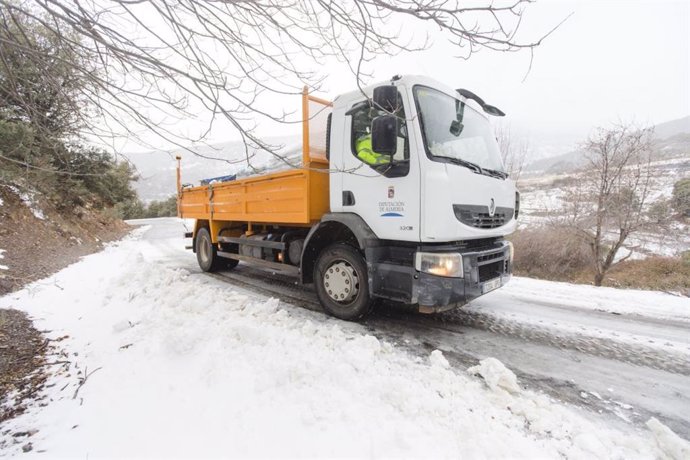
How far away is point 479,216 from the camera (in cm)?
345

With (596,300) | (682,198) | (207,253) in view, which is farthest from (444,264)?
(682,198)

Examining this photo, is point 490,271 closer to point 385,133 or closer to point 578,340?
point 578,340

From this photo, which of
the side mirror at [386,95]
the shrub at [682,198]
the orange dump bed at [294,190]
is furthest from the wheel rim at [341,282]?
the shrub at [682,198]

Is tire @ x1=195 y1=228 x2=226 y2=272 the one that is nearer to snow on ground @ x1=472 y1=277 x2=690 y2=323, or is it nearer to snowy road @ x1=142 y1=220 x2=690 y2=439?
snowy road @ x1=142 y1=220 x2=690 y2=439

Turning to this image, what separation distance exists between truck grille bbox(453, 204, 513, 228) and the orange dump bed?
1.47 m

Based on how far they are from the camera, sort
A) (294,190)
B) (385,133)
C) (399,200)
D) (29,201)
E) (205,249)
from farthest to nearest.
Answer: (29,201)
(205,249)
(294,190)
(399,200)
(385,133)

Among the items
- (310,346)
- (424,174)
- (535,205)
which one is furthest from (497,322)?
(535,205)

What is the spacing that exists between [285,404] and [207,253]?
17.9 feet

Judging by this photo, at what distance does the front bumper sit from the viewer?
124 inches

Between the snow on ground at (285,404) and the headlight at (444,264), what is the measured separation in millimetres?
799

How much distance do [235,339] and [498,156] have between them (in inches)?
148

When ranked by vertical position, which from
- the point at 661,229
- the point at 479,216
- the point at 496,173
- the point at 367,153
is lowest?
the point at 661,229

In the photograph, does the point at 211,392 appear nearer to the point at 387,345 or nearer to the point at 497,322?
the point at 387,345

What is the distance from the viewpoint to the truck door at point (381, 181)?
3285mm
